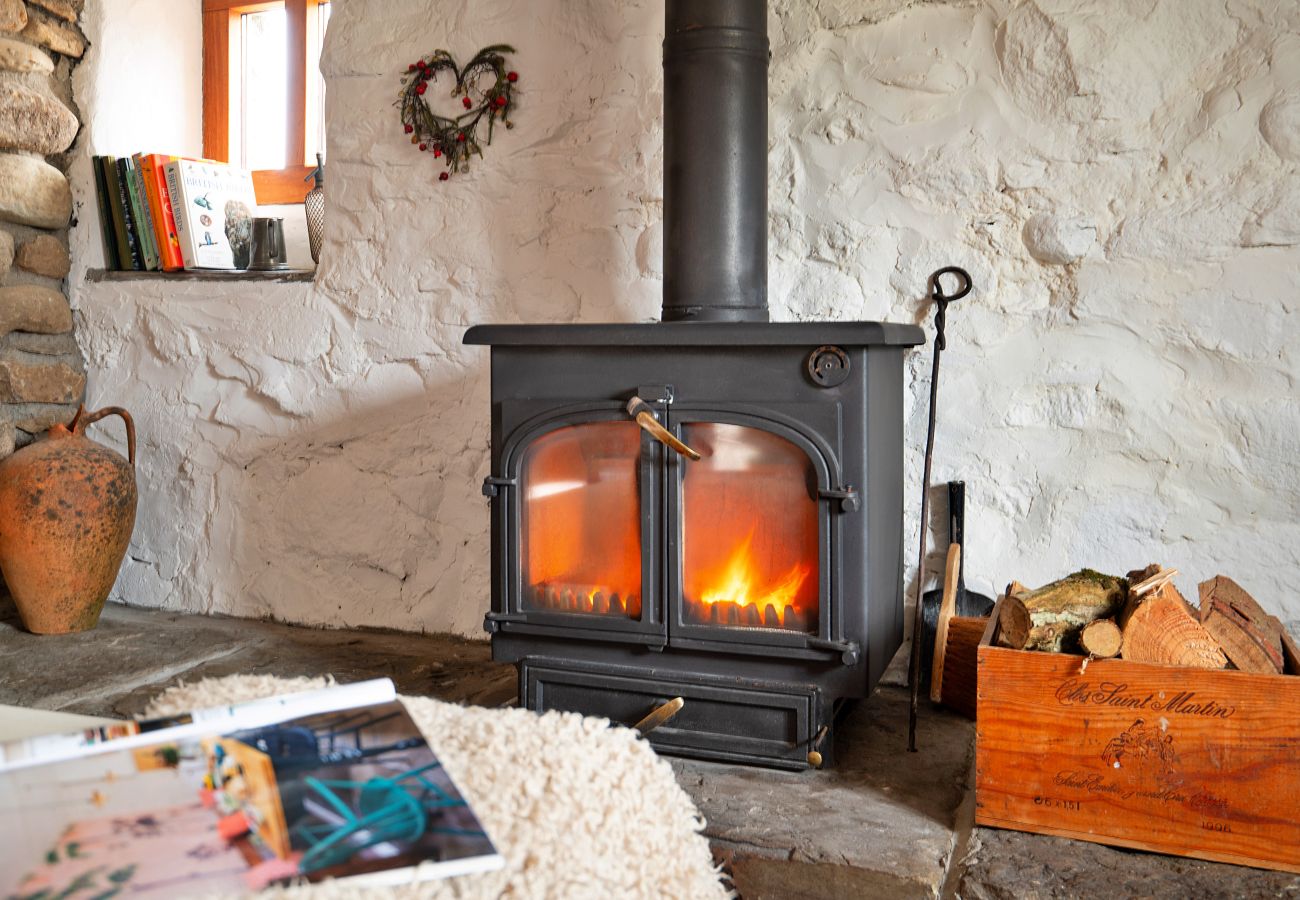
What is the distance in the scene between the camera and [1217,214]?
6.63ft

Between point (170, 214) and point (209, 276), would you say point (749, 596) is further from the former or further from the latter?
point (170, 214)

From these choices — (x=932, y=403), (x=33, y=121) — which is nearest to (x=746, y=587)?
(x=932, y=403)

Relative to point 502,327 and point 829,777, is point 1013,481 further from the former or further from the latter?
point 502,327

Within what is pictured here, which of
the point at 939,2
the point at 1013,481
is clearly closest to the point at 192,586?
the point at 1013,481

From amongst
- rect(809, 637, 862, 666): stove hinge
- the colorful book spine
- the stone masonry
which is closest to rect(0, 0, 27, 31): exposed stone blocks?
the stone masonry

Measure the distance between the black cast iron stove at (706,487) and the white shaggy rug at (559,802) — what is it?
993mm

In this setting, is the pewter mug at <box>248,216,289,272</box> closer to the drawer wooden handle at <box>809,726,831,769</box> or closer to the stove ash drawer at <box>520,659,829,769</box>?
the stove ash drawer at <box>520,659,829,769</box>

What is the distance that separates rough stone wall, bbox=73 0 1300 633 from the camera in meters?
2.03

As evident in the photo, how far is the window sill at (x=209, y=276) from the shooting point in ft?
9.27

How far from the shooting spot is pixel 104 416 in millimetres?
2791

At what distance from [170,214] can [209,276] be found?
0.65 feet

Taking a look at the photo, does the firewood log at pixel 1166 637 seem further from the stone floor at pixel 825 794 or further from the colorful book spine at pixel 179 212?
the colorful book spine at pixel 179 212

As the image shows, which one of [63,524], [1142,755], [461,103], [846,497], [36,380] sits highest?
[461,103]

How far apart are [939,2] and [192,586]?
228 cm
